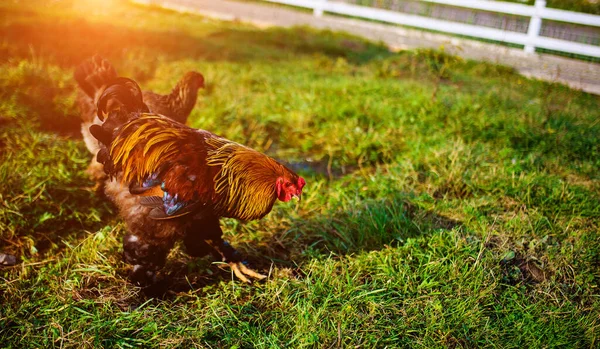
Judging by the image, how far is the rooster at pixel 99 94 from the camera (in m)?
3.36

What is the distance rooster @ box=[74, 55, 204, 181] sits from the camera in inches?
132

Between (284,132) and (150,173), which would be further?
(284,132)

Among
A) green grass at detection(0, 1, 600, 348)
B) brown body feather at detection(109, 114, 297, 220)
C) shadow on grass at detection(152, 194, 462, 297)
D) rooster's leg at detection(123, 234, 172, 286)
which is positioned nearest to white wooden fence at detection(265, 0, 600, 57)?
green grass at detection(0, 1, 600, 348)

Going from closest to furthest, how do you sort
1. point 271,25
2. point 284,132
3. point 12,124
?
point 12,124, point 284,132, point 271,25

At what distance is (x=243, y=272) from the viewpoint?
9.30 feet

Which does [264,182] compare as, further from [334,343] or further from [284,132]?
[284,132]

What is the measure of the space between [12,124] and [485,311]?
466cm

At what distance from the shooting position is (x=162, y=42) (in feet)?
24.4

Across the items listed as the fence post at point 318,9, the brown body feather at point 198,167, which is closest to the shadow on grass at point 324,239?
the brown body feather at point 198,167

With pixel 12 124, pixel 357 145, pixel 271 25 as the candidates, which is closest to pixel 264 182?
pixel 357 145

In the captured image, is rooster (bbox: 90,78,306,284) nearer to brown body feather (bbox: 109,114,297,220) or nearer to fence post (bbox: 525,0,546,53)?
brown body feather (bbox: 109,114,297,220)

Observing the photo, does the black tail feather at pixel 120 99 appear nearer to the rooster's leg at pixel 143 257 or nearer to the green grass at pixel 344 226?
A: the rooster's leg at pixel 143 257

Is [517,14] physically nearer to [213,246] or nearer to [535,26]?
[535,26]

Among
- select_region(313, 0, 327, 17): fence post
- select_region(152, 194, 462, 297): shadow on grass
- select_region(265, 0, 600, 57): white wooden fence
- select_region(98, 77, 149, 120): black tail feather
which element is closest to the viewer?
select_region(98, 77, 149, 120): black tail feather
